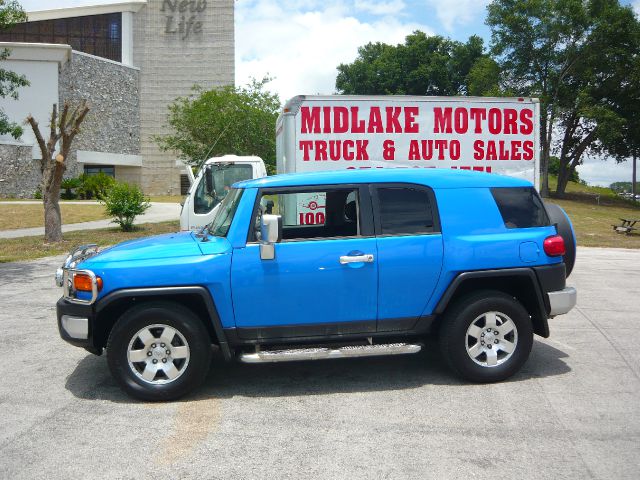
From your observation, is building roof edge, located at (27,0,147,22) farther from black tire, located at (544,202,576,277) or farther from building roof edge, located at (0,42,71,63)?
black tire, located at (544,202,576,277)

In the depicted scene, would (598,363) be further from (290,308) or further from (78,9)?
(78,9)

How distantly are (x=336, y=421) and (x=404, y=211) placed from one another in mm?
1881

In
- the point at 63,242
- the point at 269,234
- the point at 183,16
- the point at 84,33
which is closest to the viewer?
the point at 269,234

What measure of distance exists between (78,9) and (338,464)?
65.3 meters

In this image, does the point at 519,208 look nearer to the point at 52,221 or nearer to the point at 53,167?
the point at 53,167

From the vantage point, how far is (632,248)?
20.1m

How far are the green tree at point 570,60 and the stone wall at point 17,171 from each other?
3275 cm

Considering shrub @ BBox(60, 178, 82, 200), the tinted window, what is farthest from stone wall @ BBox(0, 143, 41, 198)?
the tinted window

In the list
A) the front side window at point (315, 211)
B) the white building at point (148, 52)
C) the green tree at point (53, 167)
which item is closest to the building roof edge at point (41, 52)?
the white building at point (148, 52)

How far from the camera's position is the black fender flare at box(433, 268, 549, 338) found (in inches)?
223

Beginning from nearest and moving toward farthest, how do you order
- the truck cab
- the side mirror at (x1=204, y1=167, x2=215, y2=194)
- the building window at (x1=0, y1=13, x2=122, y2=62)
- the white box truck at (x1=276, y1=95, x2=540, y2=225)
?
the white box truck at (x1=276, y1=95, x2=540, y2=225), the side mirror at (x1=204, y1=167, x2=215, y2=194), the truck cab, the building window at (x1=0, y1=13, x2=122, y2=62)

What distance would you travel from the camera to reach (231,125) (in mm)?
33906

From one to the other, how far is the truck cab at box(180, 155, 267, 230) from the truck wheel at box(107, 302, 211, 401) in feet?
26.8

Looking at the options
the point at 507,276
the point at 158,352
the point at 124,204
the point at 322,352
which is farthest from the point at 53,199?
the point at 507,276
